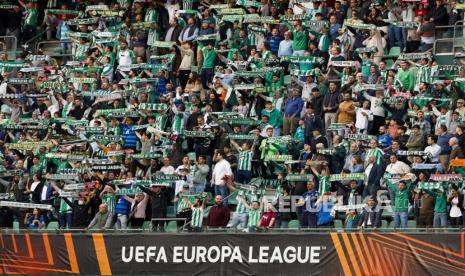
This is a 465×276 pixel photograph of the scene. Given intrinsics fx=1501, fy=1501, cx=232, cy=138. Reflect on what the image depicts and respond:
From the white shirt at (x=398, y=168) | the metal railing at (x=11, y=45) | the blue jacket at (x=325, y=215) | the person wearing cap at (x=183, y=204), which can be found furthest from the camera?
the metal railing at (x=11, y=45)

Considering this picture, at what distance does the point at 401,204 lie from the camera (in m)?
29.5

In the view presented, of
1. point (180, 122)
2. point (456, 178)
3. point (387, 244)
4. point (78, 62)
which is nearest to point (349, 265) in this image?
point (387, 244)

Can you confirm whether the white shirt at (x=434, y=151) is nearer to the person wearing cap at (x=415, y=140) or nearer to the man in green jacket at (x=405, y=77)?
the person wearing cap at (x=415, y=140)

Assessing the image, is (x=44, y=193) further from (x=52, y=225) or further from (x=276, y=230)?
(x=276, y=230)

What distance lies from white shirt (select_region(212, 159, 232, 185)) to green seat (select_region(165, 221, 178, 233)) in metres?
1.93

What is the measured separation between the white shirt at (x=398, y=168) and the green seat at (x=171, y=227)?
4473 mm

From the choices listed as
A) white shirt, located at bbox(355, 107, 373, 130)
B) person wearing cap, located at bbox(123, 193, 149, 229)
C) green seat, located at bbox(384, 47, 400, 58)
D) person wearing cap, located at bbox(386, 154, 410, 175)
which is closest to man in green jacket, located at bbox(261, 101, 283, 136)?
white shirt, located at bbox(355, 107, 373, 130)

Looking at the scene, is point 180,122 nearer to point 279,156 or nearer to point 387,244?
point 279,156

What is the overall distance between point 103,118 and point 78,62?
342 centimetres

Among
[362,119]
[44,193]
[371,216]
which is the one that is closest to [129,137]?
[44,193]

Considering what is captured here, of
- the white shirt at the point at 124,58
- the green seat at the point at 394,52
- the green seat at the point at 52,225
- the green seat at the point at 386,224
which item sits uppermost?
the green seat at the point at 394,52

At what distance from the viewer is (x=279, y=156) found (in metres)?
32.6

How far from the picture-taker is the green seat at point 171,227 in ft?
99.2

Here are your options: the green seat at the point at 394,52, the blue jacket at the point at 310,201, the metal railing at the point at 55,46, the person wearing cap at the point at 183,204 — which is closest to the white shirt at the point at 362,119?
the blue jacket at the point at 310,201
